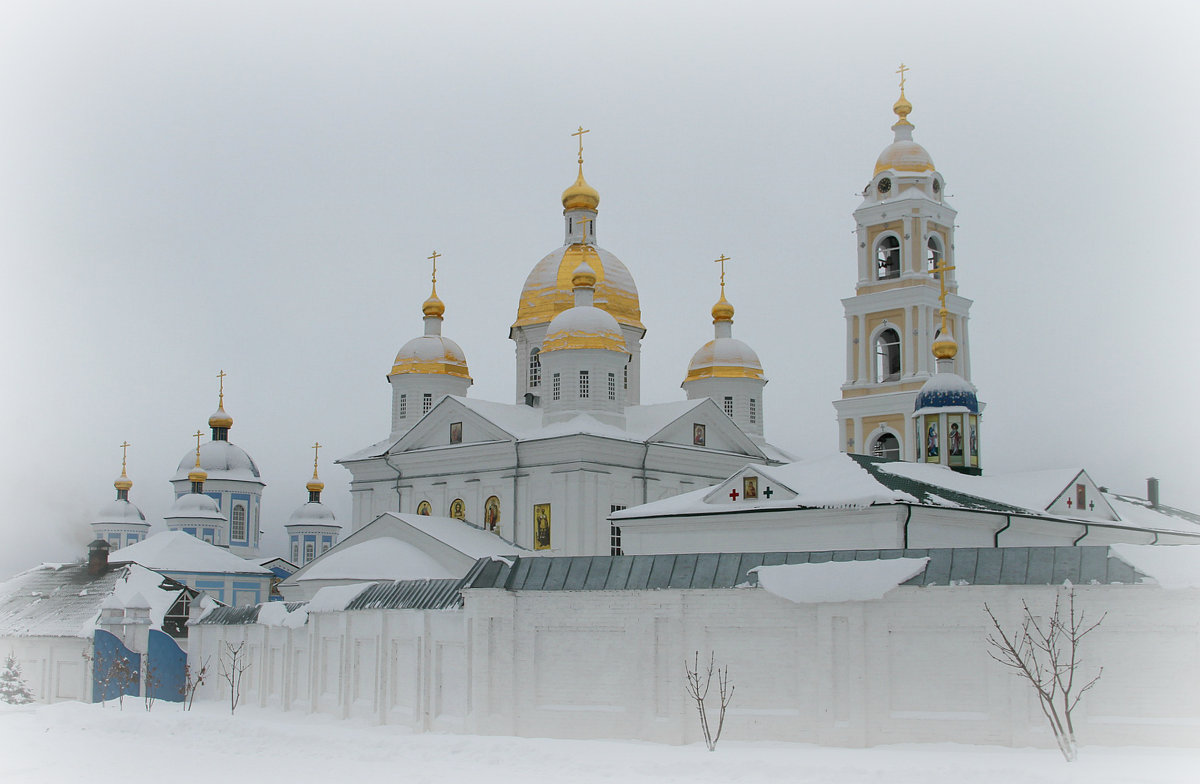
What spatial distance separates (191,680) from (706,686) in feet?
39.3

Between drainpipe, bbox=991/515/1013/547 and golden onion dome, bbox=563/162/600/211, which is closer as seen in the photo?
drainpipe, bbox=991/515/1013/547

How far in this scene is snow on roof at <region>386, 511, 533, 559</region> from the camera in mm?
30422

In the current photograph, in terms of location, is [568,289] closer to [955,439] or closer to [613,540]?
[613,540]

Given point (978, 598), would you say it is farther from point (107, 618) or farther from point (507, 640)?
point (107, 618)

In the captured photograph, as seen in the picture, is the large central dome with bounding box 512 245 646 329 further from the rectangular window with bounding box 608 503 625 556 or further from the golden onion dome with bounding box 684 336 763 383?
the rectangular window with bounding box 608 503 625 556

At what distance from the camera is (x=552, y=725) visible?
1584 cm

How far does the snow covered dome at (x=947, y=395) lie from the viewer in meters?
27.5

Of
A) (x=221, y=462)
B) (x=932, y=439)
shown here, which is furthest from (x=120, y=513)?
(x=932, y=439)

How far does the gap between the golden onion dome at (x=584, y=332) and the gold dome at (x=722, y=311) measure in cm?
765

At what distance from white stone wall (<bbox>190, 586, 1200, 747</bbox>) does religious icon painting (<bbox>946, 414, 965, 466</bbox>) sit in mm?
13263

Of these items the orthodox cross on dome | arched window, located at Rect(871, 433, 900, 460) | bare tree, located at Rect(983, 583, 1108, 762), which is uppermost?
the orthodox cross on dome

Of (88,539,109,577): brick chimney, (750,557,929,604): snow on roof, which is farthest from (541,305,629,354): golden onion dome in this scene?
(750,557,929,604): snow on roof

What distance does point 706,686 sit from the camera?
1507 centimetres

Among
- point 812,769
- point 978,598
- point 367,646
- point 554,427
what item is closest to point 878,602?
point 978,598
